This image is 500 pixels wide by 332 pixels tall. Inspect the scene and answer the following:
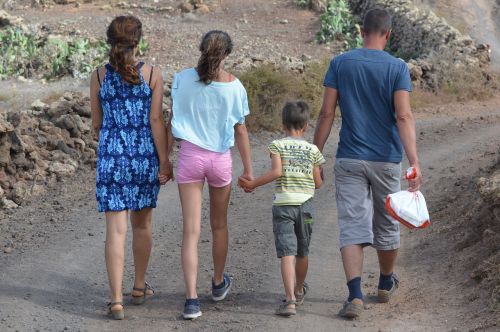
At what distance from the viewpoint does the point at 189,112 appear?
616 cm

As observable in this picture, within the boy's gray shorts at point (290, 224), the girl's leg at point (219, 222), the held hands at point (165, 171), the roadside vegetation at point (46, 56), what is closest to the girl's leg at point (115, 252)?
the held hands at point (165, 171)

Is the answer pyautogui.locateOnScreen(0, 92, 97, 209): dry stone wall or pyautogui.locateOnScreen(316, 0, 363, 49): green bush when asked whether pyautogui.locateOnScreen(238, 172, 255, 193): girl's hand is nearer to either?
pyautogui.locateOnScreen(0, 92, 97, 209): dry stone wall

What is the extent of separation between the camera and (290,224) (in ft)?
20.5

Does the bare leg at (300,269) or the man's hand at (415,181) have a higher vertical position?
the man's hand at (415,181)

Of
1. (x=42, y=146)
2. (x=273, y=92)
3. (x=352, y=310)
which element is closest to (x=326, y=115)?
(x=352, y=310)

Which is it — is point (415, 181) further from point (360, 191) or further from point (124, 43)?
point (124, 43)

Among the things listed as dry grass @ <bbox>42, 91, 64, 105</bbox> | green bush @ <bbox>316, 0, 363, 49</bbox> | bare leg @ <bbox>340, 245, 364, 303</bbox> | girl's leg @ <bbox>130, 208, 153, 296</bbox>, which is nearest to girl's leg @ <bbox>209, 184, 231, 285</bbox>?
girl's leg @ <bbox>130, 208, 153, 296</bbox>

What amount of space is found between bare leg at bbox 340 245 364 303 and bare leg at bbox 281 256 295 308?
332 mm

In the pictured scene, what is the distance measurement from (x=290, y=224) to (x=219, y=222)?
475mm

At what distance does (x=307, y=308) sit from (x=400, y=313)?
0.59 m

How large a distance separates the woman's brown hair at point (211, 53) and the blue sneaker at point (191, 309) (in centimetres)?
136

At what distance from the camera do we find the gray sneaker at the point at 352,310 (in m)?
6.14

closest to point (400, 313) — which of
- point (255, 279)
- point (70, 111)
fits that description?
point (255, 279)

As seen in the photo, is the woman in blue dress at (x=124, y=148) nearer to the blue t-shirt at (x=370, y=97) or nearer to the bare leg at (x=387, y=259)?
the blue t-shirt at (x=370, y=97)
